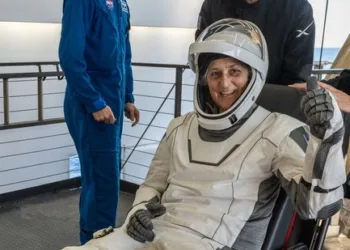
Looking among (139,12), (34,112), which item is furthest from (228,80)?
(139,12)

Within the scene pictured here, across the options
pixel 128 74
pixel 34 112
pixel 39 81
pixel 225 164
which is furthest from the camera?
pixel 34 112

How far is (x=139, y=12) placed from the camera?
439cm

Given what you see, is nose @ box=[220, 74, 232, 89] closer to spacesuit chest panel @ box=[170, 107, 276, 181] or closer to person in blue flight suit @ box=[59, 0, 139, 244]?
spacesuit chest panel @ box=[170, 107, 276, 181]

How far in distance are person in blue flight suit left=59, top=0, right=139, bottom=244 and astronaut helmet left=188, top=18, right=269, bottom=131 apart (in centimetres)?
50

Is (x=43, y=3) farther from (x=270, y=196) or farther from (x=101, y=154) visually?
(x=270, y=196)

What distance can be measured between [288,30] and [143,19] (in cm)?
285

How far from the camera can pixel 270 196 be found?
1424 mm

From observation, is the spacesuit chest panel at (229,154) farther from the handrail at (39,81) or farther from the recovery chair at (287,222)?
the handrail at (39,81)

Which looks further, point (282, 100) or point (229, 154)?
point (282, 100)

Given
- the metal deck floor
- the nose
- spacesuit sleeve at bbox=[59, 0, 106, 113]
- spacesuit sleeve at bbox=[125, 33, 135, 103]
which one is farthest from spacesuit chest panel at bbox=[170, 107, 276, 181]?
the metal deck floor

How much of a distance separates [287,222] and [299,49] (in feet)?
2.17

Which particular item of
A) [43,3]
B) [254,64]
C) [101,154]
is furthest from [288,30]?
[43,3]

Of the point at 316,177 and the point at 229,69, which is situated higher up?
the point at 229,69

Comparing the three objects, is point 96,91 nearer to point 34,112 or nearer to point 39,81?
point 39,81
